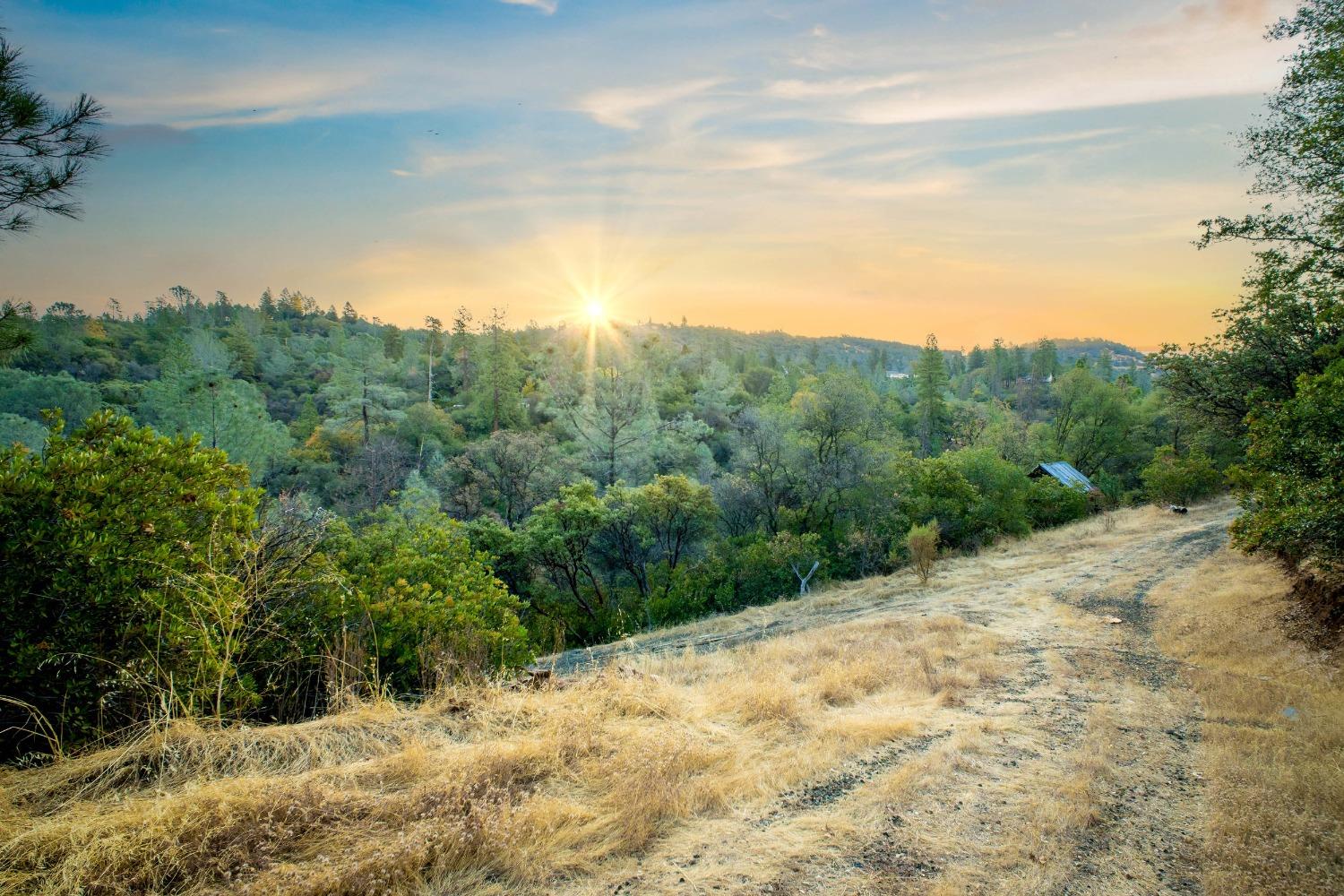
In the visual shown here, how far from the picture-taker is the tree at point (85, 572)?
157 inches

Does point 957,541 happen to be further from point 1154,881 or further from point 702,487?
point 1154,881

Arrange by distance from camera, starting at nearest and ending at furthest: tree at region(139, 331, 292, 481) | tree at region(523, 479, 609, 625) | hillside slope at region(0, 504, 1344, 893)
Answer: hillside slope at region(0, 504, 1344, 893) < tree at region(523, 479, 609, 625) < tree at region(139, 331, 292, 481)

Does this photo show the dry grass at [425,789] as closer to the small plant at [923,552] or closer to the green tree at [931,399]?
the small plant at [923,552]

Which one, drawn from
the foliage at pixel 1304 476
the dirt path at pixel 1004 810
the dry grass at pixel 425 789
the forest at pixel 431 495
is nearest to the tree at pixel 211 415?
the forest at pixel 431 495

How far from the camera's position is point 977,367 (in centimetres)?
12800

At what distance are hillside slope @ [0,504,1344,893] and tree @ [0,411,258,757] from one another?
2.05ft

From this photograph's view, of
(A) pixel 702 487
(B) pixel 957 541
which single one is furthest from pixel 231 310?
(B) pixel 957 541

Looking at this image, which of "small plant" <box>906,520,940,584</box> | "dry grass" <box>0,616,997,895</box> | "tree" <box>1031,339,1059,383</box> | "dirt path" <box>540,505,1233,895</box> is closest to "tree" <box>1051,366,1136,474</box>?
"small plant" <box>906,520,940,584</box>

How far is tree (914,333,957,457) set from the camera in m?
55.4

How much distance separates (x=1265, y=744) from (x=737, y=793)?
15.2 feet

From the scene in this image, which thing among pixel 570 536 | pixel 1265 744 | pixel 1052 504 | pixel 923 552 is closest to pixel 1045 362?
pixel 1052 504

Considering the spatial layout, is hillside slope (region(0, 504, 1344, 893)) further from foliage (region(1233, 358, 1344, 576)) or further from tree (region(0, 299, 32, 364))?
tree (region(0, 299, 32, 364))

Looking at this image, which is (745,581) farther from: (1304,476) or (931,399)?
(931,399)

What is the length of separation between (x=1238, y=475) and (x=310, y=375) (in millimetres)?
76377
